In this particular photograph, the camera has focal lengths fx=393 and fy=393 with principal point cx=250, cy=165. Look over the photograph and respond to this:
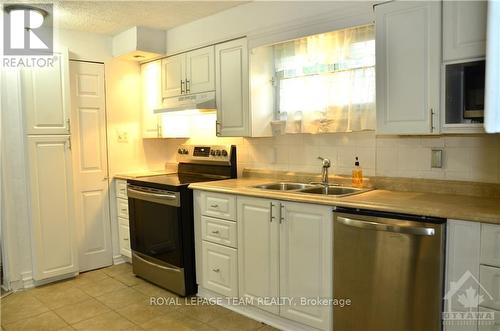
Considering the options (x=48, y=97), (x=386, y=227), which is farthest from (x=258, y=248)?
(x=48, y=97)

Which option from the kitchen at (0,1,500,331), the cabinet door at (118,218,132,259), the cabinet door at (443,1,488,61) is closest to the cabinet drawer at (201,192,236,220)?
the kitchen at (0,1,500,331)

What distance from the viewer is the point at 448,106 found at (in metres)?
2.18

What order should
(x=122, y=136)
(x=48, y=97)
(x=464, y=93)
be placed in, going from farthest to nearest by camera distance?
(x=122, y=136) < (x=48, y=97) < (x=464, y=93)

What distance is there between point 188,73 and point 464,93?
235 cm

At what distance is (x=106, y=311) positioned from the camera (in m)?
3.00

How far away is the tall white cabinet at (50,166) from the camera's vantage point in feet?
11.1

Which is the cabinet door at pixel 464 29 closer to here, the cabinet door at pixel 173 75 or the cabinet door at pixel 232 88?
the cabinet door at pixel 232 88

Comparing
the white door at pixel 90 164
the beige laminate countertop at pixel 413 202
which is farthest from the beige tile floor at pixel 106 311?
the beige laminate countertop at pixel 413 202

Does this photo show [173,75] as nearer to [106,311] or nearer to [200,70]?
[200,70]

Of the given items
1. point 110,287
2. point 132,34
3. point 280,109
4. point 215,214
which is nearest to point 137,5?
point 132,34

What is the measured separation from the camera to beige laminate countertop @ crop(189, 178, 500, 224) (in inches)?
72.4

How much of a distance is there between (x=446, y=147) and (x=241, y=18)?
1848 millimetres

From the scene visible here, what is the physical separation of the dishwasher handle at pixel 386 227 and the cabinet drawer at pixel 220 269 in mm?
1008

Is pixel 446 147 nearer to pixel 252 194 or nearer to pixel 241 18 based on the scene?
pixel 252 194
